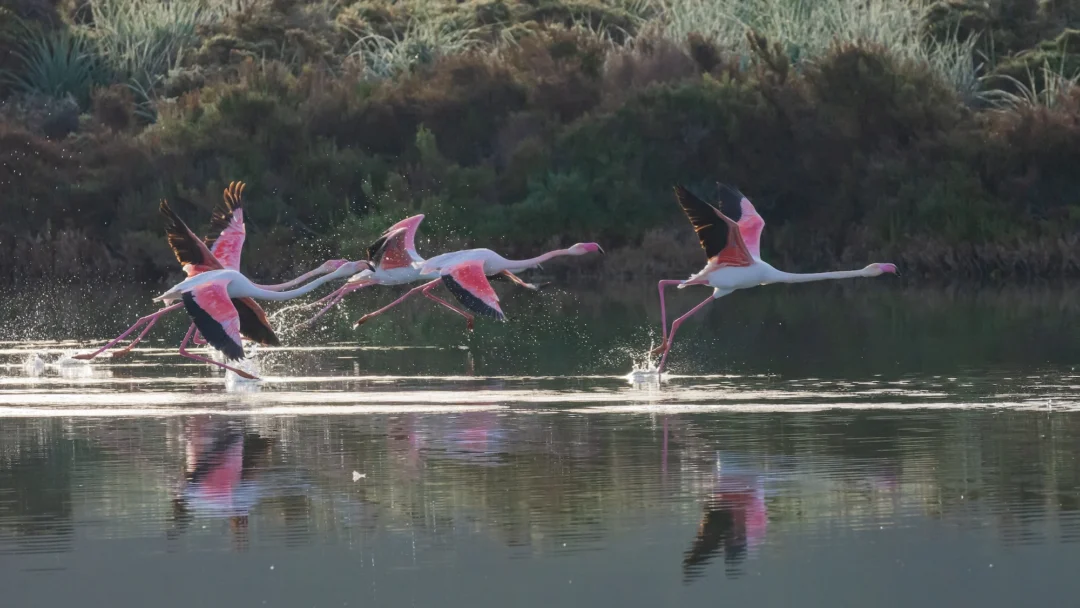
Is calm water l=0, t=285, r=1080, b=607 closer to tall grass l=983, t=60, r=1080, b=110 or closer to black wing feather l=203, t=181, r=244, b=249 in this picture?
black wing feather l=203, t=181, r=244, b=249

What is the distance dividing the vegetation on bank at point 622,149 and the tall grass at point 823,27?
0.08 metres

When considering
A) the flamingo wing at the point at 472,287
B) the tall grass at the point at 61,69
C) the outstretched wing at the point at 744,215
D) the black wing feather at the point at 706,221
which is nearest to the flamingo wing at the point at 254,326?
the flamingo wing at the point at 472,287

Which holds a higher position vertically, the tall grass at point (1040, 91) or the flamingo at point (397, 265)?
the tall grass at point (1040, 91)

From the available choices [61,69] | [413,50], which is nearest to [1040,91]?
[413,50]

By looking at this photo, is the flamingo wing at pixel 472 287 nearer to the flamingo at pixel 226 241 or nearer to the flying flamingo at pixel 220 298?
the flying flamingo at pixel 220 298

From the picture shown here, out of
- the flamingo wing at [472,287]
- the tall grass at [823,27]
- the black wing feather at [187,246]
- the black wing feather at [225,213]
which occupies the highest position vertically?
the tall grass at [823,27]

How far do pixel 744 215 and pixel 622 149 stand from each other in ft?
62.6

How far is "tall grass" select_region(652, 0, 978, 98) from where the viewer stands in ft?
141

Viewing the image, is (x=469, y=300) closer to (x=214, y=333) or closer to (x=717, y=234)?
(x=717, y=234)

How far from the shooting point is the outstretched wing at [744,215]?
2047 cm

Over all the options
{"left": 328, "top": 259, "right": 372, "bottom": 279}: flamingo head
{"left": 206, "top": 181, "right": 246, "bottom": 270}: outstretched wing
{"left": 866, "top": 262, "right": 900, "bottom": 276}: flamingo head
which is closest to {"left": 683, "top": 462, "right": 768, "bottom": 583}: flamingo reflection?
{"left": 866, "top": 262, "right": 900, "bottom": 276}: flamingo head

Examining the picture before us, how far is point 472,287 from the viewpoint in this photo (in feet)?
63.5

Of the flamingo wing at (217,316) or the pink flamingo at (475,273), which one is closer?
Answer: the flamingo wing at (217,316)

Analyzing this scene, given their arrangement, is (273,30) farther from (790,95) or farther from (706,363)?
(706,363)
